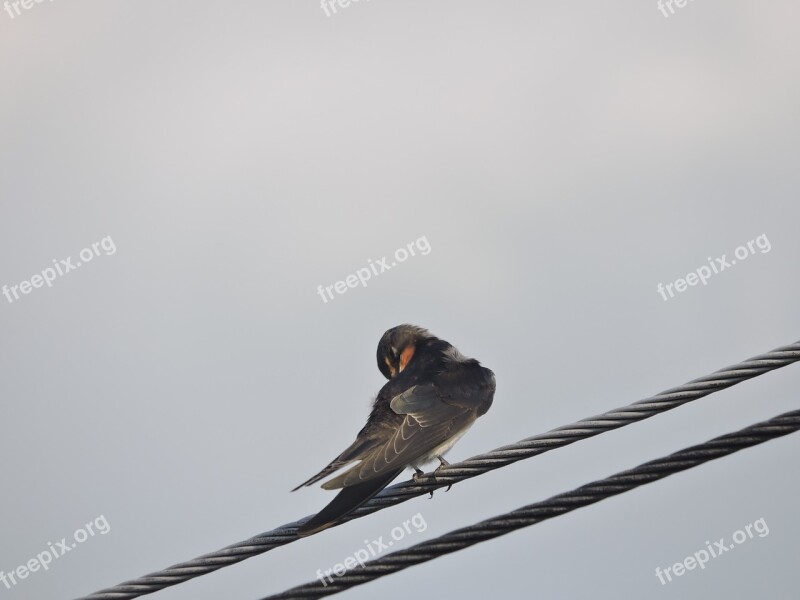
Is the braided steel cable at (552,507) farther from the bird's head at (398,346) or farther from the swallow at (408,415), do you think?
the bird's head at (398,346)

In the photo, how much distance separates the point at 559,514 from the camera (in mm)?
4988

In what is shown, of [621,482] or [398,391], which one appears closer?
[621,482]

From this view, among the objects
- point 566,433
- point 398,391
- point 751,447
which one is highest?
point 398,391

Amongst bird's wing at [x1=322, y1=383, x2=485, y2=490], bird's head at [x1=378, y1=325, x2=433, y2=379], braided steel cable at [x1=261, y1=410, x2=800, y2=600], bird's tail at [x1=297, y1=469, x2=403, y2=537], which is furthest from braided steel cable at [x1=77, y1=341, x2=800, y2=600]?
bird's head at [x1=378, y1=325, x2=433, y2=379]

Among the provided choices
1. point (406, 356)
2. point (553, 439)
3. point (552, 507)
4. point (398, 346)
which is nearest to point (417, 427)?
point (406, 356)

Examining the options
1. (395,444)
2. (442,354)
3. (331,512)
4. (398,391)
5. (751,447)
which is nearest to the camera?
(751,447)

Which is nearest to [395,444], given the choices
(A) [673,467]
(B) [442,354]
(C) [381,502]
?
(C) [381,502]

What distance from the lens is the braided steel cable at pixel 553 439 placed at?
510 centimetres

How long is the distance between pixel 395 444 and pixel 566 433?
6.89ft

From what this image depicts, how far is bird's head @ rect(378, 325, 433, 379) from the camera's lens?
9625mm

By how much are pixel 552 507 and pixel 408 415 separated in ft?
9.74

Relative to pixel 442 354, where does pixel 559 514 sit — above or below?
below

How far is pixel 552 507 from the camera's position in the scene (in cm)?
499

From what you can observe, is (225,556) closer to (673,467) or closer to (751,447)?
(673,467)
